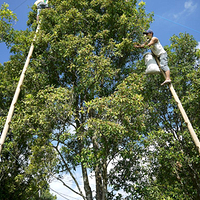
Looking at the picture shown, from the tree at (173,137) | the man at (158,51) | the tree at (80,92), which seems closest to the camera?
the man at (158,51)

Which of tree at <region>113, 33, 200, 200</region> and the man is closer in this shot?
the man

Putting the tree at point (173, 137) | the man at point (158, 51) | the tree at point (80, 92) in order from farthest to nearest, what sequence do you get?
1. the tree at point (173, 137)
2. the tree at point (80, 92)
3. the man at point (158, 51)

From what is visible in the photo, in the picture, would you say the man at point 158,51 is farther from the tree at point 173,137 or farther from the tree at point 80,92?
the tree at point 173,137

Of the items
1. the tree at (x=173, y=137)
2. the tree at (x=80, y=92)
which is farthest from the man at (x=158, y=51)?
the tree at (x=173, y=137)

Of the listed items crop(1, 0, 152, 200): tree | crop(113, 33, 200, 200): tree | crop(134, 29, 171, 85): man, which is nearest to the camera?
crop(134, 29, 171, 85): man

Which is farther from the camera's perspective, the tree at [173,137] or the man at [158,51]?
the tree at [173,137]

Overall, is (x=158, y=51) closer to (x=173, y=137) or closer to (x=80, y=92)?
(x=80, y=92)

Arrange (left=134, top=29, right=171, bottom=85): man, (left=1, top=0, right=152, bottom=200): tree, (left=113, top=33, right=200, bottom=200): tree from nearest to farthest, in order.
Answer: (left=134, top=29, right=171, bottom=85): man
(left=1, top=0, right=152, bottom=200): tree
(left=113, top=33, right=200, bottom=200): tree

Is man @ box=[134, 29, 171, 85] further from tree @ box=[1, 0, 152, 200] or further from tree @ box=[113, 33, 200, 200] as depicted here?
tree @ box=[113, 33, 200, 200]

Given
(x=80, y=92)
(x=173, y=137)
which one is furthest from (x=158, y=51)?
(x=173, y=137)

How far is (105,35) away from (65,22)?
5.28ft

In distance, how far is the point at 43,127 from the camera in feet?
22.4

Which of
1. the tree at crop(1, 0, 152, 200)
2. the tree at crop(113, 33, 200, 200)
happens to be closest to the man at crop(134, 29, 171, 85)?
the tree at crop(1, 0, 152, 200)

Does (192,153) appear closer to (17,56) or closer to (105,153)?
(105,153)
